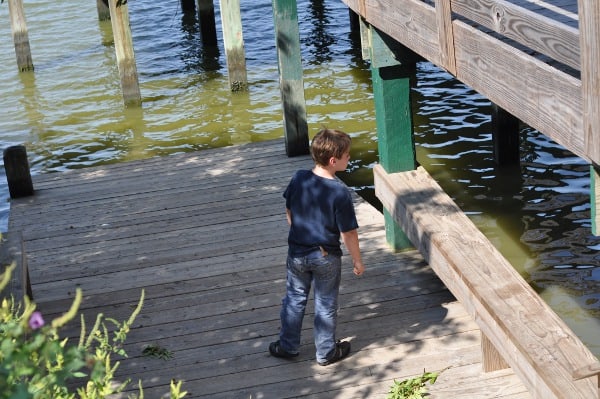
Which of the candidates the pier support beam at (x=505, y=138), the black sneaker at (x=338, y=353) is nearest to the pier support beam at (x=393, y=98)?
the black sneaker at (x=338, y=353)

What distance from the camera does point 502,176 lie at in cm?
1105

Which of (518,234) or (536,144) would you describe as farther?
(536,144)

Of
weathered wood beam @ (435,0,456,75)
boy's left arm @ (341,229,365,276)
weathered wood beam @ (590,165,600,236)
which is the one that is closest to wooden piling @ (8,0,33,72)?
boy's left arm @ (341,229,365,276)

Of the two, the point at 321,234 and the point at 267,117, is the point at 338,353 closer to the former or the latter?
the point at 321,234

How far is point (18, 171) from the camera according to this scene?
10125mm

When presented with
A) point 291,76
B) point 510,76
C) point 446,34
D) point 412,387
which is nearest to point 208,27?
point 291,76

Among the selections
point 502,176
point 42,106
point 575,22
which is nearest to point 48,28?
point 42,106

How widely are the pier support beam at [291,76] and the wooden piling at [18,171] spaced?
2502mm

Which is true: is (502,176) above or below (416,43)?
below

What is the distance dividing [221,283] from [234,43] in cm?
676

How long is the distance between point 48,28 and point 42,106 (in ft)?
16.8

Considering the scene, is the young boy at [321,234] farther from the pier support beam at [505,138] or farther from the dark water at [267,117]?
the pier support beam at [505,138]

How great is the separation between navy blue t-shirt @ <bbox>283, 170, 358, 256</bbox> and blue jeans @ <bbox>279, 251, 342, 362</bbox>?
0.07 meters

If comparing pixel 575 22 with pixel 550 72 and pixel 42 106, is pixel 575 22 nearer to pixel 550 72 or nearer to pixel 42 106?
pixel 550 72
